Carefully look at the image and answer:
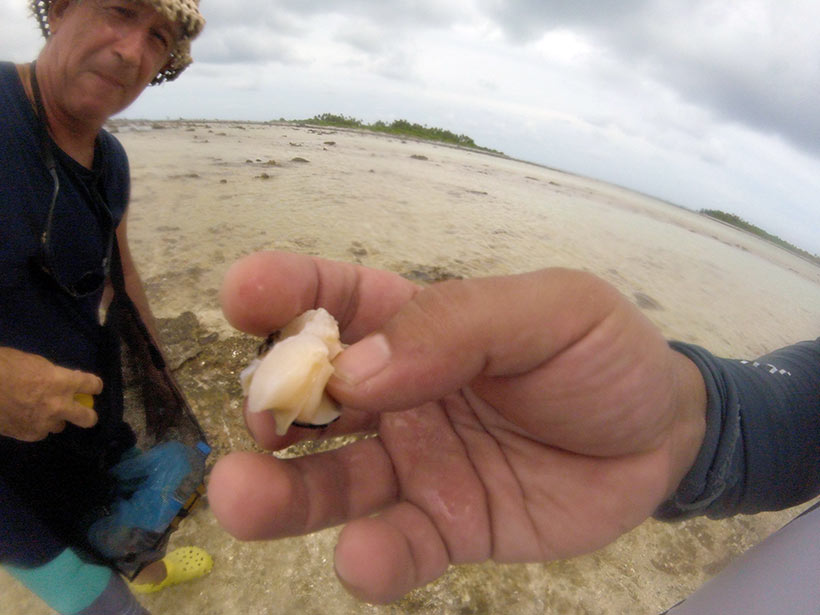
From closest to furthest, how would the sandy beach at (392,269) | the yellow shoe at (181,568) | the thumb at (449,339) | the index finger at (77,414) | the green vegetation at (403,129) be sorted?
the thumb at (449,339) → the index finger at (77,414) → the yellow shoe at (181,568) → the sandy beach at (392,269) → the green vegetation at (403,129)

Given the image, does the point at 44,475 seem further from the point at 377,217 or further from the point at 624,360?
the point at 377,217

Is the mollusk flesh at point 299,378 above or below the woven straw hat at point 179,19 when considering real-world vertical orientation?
below

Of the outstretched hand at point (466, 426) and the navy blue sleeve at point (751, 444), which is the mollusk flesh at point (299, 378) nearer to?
the outstretched hand at point (466, 426)

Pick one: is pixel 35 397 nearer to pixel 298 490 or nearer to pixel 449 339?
pixel 298 490

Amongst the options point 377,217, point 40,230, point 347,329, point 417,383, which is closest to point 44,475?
point 40,230

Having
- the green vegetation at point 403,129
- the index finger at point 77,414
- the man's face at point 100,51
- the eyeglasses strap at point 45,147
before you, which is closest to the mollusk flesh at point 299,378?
the index finger at point 77,414

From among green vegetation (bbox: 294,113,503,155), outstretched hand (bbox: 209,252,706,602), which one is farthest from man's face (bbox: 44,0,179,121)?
green vegetation (bbox: 294,113,503,155)

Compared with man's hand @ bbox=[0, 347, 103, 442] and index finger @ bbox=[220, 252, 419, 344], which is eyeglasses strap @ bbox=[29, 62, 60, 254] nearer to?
man's hand @ bbox=[0, 347, 103, 442]
